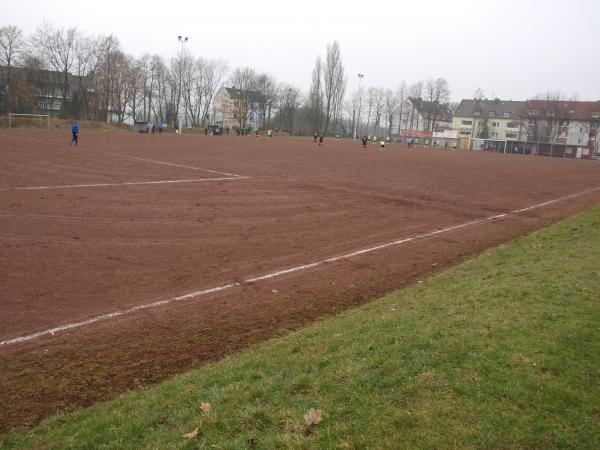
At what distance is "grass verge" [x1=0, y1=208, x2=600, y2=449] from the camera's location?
365 centimetres

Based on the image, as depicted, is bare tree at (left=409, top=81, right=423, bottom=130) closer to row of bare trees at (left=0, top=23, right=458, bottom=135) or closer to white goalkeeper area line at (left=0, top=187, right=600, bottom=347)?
row of bare trees at (left=0, top=23, right=458, bottom=135)

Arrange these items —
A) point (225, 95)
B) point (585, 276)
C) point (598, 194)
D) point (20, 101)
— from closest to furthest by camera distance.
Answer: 1. point (585, 276)
2. point (598, 194)
3. point (20, 101)
4. point (225, 95)

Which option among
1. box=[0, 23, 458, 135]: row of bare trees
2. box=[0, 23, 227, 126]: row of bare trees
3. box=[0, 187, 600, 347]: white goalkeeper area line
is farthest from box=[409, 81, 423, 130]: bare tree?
box=[0, 187, 600, 347]: white goalkeeper area line

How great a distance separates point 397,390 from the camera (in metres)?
4.21

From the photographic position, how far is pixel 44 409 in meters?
4.75

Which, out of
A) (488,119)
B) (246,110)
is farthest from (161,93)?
(488,119)

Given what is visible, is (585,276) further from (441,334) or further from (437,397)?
(437,397)

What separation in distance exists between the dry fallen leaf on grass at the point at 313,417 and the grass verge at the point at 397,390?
0.13ft

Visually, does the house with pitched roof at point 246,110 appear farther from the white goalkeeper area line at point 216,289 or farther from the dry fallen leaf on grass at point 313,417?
the dry fallen leaf on grass at point 313,417

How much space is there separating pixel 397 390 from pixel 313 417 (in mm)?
823

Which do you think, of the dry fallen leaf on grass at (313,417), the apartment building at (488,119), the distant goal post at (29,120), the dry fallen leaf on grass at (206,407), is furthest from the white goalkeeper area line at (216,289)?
the apartment building at (488,119)

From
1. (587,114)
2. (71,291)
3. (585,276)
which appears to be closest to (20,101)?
(71,291)

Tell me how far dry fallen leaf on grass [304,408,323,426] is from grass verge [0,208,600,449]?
0.04 meters

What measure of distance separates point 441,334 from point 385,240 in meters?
6.83
